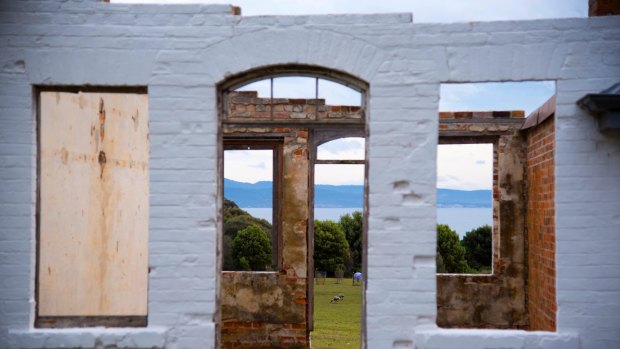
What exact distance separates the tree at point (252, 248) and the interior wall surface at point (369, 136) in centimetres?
1585

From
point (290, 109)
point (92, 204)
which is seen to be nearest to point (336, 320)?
point (290, 109)

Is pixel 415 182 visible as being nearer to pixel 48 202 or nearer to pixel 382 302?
pixel 382 302

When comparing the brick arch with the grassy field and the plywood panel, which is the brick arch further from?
the grassy field

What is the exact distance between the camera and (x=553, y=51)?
13.9 feet

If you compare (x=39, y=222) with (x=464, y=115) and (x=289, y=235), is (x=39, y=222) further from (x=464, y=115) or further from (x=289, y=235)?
(x=464, y=115)

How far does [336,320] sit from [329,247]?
428 inches

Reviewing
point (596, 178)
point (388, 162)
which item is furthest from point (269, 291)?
point (596, 178)

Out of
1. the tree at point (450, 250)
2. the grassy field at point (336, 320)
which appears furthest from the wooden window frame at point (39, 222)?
the tree at point (450, 250)

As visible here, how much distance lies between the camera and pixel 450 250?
2041cm

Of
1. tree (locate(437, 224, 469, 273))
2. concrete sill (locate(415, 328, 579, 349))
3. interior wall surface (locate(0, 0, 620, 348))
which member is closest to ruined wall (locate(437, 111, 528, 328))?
interior wall surface (locate(0, 0, 620, 348))

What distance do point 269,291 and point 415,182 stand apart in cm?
507

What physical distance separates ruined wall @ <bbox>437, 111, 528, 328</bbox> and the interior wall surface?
438cm

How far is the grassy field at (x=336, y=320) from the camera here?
351 inches

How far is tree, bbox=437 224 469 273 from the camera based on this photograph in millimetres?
20281
